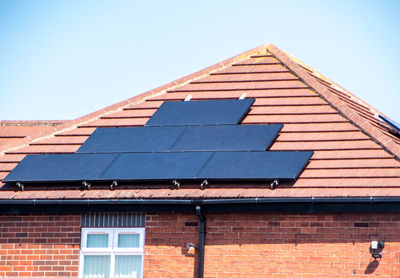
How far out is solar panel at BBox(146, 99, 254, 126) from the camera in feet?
63.2

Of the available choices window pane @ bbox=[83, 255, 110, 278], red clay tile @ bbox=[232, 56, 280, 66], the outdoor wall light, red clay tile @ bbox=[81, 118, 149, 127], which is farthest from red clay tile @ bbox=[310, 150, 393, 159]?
window pane @ bbox=[83, 255, 110, 278]

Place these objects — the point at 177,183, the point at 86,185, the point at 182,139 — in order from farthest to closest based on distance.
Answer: the point at 182,139, the point at 86,185, the point at 177,183

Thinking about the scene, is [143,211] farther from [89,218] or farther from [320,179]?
[320,179]

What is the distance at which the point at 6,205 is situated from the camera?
714 inches

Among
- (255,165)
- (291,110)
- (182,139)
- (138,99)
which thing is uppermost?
(138,99)

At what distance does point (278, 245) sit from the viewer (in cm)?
1678

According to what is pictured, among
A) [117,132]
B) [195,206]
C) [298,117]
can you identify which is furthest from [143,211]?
[298,117]

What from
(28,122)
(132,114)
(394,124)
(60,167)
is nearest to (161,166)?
(60,167)

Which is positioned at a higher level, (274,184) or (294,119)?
(294,119)

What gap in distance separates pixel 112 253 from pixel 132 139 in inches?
107

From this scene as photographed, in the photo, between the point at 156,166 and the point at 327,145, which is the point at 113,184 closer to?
the point at 156,166

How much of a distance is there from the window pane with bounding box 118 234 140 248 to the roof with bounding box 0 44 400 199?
81 cm

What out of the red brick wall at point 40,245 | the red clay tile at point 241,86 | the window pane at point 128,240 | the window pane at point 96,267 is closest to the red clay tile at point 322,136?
the red clay tile at point 241,86

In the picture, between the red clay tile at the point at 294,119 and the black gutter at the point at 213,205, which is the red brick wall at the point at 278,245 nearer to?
the black gutter at the point at 213,205
